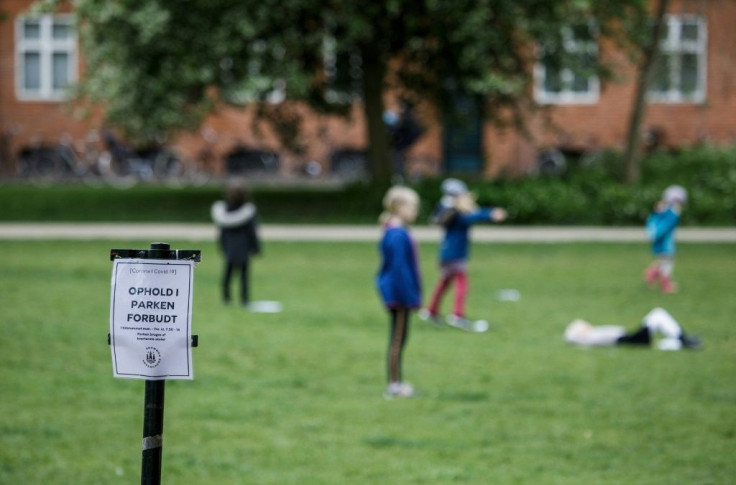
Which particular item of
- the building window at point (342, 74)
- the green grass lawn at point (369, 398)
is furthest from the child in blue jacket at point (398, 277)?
the building window at point (342, 74)

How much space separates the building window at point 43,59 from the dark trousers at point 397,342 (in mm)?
30984

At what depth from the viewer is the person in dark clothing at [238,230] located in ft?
52.9

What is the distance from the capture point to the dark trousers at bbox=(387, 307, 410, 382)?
1037 centimetres

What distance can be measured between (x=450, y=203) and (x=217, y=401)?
5.39 m

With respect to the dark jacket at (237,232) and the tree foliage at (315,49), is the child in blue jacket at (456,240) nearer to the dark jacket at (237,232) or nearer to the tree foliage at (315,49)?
the dark jacket at (237,232)

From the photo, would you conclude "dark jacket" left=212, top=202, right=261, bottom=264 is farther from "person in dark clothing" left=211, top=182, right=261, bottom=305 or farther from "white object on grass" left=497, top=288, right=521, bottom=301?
"white object on grass" left=497, top=288, right=521, bottom=301

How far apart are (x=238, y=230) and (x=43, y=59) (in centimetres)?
2558

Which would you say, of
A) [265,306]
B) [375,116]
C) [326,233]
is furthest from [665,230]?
[375,116]

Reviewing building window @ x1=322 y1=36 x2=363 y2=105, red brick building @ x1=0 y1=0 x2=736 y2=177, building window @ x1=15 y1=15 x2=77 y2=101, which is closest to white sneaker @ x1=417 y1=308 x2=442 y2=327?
building window @ x1=322 y1=36 x2=363 y2=105

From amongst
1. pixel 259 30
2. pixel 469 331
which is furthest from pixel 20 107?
pixel 469 331

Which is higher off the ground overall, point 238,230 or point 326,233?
point 238,230

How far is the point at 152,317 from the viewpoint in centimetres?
444

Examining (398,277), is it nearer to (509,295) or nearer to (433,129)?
(509,295)

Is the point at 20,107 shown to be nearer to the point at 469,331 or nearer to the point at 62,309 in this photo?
the point at 62,309
